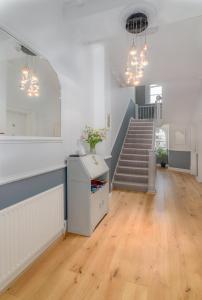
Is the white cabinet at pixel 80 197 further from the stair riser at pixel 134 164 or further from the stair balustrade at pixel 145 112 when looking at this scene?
the stair balustrade at pixel 145 112

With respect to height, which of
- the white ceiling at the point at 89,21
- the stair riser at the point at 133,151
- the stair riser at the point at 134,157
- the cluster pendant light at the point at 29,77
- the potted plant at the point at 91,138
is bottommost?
the stair riser at the point at 134,157

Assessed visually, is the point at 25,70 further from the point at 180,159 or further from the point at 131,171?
the point at 180,159

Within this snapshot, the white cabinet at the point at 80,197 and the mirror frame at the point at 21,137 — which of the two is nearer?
the mirror frame at the point at 21,137

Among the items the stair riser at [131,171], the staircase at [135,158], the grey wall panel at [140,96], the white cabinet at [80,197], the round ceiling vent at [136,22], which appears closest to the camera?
the round ceiling vent at [136,22]

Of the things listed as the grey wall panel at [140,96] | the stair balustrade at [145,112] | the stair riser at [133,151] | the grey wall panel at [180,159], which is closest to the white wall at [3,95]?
→ the stair riser at [133,151]

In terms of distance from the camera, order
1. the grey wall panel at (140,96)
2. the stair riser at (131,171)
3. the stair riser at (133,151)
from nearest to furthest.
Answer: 1. the stair riser at (131,171)
2. the stair riser at (133,151)
3. the grey wall panel at (140,96)

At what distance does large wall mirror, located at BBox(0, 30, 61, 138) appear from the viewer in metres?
1.63

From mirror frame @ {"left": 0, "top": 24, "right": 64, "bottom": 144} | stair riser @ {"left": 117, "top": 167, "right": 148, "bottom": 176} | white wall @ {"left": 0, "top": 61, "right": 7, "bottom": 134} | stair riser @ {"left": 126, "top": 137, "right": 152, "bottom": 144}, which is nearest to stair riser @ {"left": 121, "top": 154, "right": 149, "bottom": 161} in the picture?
stair riser @ {"left": 117, "top": 167, "right": 148, "bottom": 176}

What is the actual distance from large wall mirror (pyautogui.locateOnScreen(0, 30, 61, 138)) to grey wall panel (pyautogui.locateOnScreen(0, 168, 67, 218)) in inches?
18.6

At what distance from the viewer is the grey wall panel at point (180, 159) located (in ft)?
25.2

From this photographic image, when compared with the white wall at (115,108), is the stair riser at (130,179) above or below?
below

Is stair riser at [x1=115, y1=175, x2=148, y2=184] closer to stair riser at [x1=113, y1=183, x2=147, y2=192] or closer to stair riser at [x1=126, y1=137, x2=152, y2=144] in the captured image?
stair riser at [x1=113, y1=183, x2=147, y2=192]

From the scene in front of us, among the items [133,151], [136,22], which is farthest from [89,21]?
[133,151]

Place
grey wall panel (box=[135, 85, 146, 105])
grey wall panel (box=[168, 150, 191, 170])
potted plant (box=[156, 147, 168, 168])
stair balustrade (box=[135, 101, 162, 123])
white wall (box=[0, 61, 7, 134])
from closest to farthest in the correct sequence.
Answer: white wall (box=[0, 61, 7, 134]) < grey wall panel (box=[168, 150, 191, 170]) < potted plant (box=[156, 147, 168, 168]) < stair balustrade (box=[135, 101, 162, 123]) < grey wall panel (box=[135, 85, 146, 105])
